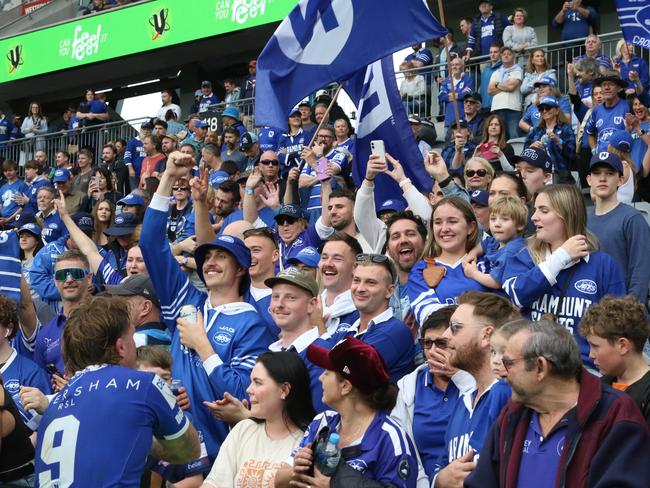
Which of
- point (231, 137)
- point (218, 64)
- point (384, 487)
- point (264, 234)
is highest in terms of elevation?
point (218, 64)

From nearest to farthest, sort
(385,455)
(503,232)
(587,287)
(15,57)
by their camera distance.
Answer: (385,455), (587,287), (503,232), (15,57)

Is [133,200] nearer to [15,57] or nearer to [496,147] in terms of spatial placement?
[496,147]

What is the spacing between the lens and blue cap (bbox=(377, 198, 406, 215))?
27.7 feet

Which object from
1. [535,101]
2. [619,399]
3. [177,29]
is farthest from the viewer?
[177,29]

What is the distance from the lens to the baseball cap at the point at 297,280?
6.16 meters

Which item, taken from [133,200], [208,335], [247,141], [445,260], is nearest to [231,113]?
[247,141]

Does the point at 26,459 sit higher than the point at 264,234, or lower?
lower

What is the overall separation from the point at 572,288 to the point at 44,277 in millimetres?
5440

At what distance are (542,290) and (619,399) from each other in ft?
6.59

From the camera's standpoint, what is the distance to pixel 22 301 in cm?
777

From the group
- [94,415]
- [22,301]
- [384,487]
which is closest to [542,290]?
[384,487]

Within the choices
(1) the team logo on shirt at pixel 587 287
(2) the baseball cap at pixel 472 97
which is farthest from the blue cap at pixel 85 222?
(1) the team logo on shirt at pixel 587 287

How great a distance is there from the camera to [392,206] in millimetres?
8461

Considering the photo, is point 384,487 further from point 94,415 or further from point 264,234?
point 264,234
